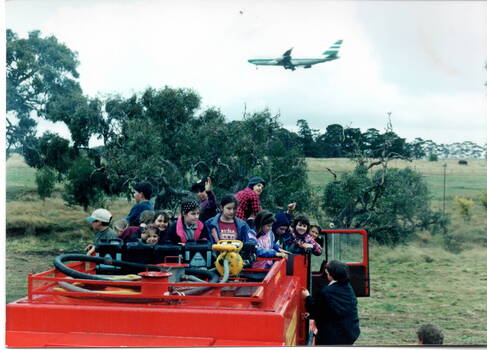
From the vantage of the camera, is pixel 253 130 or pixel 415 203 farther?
pixel 415 203

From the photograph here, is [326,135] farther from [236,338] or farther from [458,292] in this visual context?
[236,338]

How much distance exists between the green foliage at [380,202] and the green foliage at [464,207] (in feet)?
18.0

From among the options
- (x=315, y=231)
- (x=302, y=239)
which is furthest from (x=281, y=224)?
(x=302, y=239)

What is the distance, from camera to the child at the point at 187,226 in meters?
4.00

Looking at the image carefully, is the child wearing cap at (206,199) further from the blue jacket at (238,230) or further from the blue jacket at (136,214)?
the blue jacket at (238,230)

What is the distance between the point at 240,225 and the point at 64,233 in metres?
16.5

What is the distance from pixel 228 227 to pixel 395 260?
15.2 metres

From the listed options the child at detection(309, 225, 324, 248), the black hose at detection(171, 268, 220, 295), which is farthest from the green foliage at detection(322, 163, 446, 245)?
the black hose at detection(171, 268, 220, 295)

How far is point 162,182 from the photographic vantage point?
15.7 m

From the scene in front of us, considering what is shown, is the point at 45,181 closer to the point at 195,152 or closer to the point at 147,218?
the point at 195,152

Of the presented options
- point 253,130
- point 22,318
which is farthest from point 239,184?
point 22,318

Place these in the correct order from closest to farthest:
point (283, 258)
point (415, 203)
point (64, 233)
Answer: point (283, 258) < point (415, 203) < point (64, 233)

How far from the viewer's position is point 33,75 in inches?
818

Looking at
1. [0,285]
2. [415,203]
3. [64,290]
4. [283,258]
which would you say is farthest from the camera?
[415,203]
